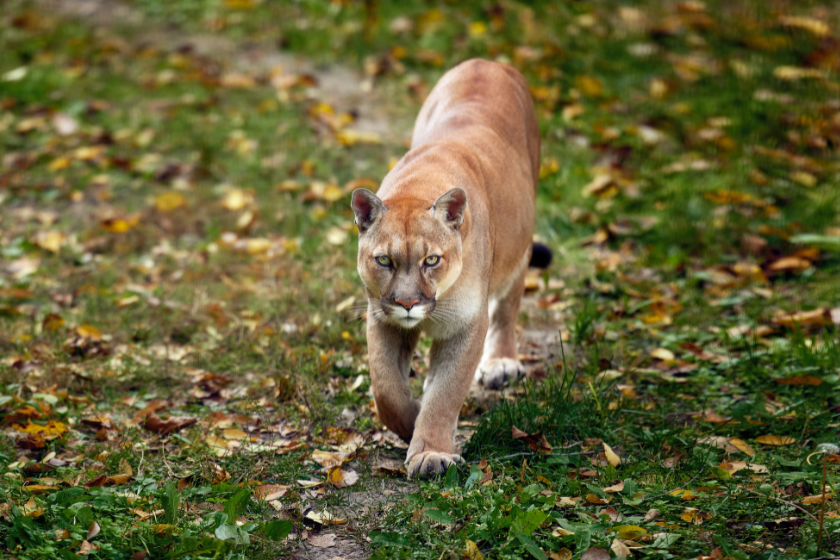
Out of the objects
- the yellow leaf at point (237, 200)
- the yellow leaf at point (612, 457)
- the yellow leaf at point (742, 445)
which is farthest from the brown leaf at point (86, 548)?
the yellow leaf at point (237, 200)

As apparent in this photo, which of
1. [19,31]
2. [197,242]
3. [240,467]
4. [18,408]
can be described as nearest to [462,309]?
A: [240,467]

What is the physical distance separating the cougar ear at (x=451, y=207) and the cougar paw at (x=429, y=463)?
106 centimetres

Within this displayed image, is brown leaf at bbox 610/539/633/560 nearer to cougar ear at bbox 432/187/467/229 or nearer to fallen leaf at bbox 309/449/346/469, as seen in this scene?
fallen leaf at bbox 309/449/346/469

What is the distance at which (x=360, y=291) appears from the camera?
19.2 feet

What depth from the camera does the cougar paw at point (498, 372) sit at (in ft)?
16.0

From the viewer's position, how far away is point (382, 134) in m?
8.15

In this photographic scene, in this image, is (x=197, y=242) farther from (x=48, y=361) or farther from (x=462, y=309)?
(x=462, y=309)

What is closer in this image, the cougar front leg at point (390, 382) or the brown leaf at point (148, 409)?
the cougar front leg at point (390, 382)

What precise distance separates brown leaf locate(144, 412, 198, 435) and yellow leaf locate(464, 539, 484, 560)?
182 centimetres

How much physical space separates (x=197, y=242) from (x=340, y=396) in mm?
2792

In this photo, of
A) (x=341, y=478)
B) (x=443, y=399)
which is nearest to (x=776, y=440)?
(x=443, y=399)

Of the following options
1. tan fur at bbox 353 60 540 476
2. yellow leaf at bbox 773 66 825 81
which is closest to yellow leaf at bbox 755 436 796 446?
tan fur at bbox 353 60 540 476

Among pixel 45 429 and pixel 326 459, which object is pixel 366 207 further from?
pixel 45 429

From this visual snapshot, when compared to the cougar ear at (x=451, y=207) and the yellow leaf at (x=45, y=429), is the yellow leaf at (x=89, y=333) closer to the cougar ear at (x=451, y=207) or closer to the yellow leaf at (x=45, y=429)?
the yellow leaf at (x=45, y=429)
